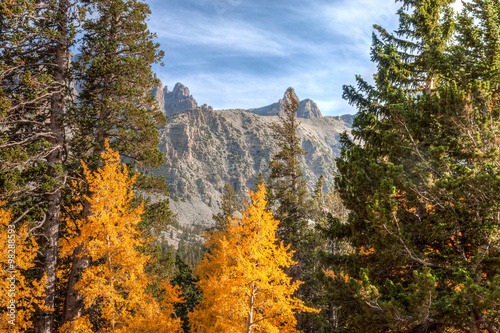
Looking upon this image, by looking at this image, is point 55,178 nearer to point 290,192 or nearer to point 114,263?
point 114,263

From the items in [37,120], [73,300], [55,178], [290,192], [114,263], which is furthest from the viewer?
[290,192]

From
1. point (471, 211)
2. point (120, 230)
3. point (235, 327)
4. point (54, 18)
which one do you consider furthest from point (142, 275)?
point (54, 18)

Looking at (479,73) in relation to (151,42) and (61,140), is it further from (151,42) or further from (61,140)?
(61,140)

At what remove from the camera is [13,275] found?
890 centimetres

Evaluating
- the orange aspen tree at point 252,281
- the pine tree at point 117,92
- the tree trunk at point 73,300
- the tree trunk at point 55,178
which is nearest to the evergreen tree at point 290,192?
the orange aspen tree at point 252,281

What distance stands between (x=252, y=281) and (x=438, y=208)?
598 centimetres

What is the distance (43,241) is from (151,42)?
926 centimetres

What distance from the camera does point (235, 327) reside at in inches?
371

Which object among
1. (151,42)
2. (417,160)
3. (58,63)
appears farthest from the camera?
(151,42)

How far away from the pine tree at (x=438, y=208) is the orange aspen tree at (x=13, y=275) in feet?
31.5

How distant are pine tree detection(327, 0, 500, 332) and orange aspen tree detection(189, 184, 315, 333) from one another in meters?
2.21

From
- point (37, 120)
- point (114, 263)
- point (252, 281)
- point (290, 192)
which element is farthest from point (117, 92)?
point (290, 192)

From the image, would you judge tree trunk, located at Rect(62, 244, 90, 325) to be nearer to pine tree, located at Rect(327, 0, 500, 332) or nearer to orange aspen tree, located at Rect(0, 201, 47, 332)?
orange aspen tree, located at Rect(0, 201, 47, 332)

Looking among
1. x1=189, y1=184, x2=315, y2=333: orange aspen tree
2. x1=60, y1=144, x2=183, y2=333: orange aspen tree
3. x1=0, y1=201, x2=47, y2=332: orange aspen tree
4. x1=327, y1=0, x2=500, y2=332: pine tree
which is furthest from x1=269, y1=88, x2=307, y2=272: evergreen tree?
x1=0, y1=201, x2=47, y2=332: orange aspen tree
